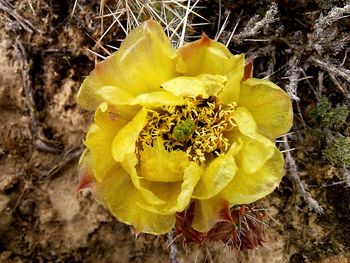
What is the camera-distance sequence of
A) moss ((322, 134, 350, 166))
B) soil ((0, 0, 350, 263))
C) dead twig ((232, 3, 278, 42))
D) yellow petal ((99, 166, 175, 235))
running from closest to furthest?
yellow petal ((99, 166, 175, 235))
dead twig ((232, 3, 278, 42))
moss ((322, 134, 350, 166))
soil ((0, 0, 350, 263))

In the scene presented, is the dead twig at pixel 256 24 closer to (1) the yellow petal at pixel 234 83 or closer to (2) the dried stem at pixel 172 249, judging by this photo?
(1) the yellow petal at pixel 234 83

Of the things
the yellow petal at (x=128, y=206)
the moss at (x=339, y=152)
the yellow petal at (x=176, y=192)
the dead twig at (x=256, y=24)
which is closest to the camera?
the yellow petal at (x=176, y=192)

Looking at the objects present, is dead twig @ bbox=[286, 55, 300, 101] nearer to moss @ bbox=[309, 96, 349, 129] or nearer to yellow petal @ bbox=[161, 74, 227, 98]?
moss @ bbox=[309, 96, 349, 129]

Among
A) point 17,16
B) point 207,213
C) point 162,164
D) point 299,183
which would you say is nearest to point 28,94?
point 17,16

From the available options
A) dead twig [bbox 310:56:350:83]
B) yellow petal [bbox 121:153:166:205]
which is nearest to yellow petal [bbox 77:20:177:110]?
yellow petal [bbox 121:153:166:205]

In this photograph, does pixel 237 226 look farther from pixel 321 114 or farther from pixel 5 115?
pixel 5 115

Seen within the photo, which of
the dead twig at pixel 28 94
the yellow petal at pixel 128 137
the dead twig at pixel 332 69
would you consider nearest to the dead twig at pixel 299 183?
the dead twig at pixel 332 69
